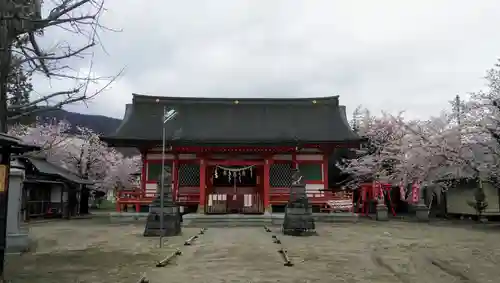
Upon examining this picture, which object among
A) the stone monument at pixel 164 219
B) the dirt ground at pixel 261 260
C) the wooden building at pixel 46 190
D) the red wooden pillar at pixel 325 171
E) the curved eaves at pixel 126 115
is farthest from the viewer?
the curved eaves at pixel 126 115

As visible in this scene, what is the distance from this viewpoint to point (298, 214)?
15867 mm

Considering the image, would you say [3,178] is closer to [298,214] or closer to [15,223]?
[15,223]

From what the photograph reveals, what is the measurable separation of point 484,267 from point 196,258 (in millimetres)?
6489

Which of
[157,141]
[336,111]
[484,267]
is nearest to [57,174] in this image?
[157,141]

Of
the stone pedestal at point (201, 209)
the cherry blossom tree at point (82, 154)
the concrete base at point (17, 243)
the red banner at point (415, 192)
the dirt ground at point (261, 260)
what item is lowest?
the dirt ground at point (261, 260)

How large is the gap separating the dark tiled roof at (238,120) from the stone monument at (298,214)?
337 inches

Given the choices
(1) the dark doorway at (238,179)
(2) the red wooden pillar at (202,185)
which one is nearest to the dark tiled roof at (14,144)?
(2) the red wooden pillar at (202,185)

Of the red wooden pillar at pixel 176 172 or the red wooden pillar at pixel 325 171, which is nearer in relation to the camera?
the red wooden pillar at pixel 176 172

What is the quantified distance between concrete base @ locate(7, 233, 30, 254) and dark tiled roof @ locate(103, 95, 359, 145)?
42.3 ft

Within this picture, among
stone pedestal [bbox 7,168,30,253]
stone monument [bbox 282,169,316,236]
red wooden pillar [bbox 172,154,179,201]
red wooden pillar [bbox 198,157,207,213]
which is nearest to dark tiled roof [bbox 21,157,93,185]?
red wooden pillar [bbox 172,154,179,201]

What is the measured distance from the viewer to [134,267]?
29.9 ft

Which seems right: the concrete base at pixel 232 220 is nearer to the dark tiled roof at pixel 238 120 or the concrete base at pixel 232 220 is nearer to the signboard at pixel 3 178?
the dark tiled roof at pixel 238 120

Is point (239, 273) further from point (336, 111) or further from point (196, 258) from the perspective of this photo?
point (336, 111)

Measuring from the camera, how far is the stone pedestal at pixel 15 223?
436 inches
